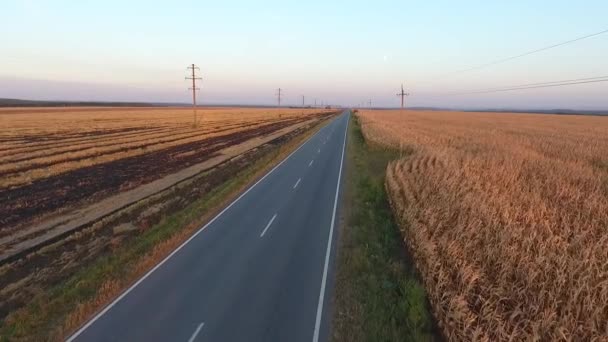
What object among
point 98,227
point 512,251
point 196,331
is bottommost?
point 98,227

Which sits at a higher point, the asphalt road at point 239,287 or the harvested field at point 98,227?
the asphalt road at point 239,287

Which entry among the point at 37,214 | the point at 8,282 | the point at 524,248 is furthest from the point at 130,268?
the point at 524,248

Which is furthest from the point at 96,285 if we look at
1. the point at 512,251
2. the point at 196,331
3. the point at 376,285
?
the point at 512,251

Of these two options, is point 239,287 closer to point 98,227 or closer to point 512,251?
point 512,251

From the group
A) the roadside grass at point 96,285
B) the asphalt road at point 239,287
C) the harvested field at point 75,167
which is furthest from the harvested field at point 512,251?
the harvested field at point 75,167

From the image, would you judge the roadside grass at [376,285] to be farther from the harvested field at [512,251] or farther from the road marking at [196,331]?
the road marking at [196,331]

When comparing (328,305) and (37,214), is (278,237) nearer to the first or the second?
(328,305)

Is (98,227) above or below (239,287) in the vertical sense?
below
